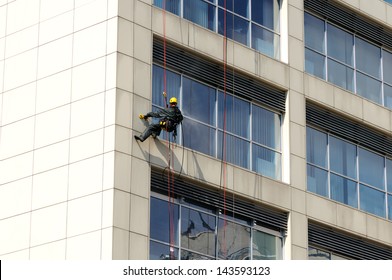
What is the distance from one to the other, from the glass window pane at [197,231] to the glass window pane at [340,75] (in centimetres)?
927

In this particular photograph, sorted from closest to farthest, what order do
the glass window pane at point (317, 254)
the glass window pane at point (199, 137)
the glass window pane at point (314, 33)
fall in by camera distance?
1. the glass window pane at point (199, 137)
2. the glass window pane at point (317, 254)
3. the glass window pane at point (314, 33)

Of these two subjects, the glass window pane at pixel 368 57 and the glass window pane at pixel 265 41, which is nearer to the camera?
the glass window pane at pixel 265 41

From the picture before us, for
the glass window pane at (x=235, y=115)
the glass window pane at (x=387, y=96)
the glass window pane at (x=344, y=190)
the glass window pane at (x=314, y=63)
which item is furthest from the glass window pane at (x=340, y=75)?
the glass window pane at (x=235, y=115)

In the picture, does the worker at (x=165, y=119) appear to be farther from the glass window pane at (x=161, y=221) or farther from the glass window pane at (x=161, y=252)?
the glass window pane at (x=161, y=252)

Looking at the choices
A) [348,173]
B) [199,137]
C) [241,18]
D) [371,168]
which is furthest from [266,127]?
[371,168]

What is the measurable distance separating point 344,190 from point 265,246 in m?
5.09

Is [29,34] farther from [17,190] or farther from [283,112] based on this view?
[283,112]

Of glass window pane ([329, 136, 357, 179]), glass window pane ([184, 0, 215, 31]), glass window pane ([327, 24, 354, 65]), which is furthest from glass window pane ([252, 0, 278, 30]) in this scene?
glass window pane ([329, 136, 357, 179])

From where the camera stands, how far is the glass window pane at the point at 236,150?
141 feet

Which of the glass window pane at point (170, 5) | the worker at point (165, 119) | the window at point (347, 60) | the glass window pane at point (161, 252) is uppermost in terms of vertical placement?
the window at point (347, 60)

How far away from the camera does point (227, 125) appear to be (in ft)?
142

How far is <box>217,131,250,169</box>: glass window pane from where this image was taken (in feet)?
141

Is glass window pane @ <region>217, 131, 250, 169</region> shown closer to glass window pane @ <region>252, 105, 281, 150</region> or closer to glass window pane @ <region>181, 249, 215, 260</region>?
glass window pane @ <region>252, 105, 281, 150</region>

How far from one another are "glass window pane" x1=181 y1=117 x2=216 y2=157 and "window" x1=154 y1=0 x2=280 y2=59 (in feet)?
11.3
